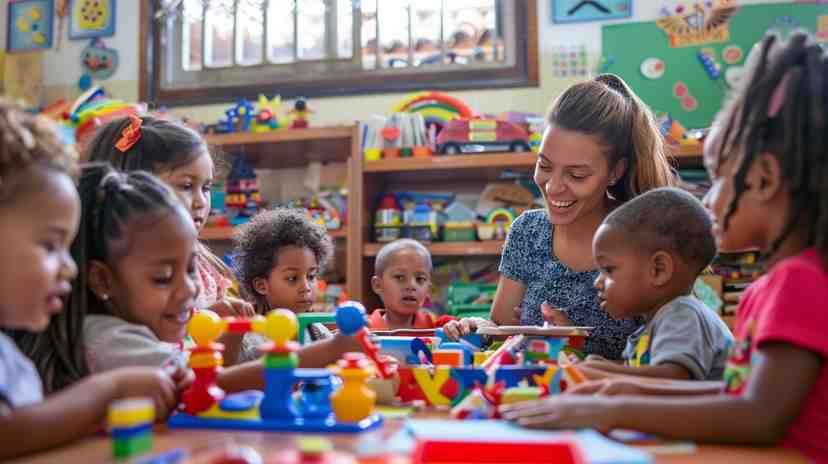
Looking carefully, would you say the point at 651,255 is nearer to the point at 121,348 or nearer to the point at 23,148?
the point at 121,348

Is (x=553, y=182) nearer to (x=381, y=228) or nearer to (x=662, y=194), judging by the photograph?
(x=662, y=194)

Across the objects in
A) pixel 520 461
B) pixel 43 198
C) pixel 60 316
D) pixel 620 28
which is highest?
pixel 620 28

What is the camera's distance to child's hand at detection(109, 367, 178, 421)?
808mm

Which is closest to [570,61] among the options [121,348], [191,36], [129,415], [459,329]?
[191,36]

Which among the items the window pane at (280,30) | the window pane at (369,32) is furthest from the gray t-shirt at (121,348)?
the window pane at (280,30)

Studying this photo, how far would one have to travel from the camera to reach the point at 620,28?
10.3 feet

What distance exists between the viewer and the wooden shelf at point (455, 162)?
284 centimetres

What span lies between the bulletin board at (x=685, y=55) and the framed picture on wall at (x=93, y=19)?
2.44 metres

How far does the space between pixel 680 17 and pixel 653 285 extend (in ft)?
7.57

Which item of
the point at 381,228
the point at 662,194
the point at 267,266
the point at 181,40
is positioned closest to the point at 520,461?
the point at 662,194

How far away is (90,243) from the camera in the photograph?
1.03 metres

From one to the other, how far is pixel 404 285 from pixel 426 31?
55.2 inches

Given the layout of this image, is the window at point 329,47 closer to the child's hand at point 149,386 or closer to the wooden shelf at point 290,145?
the wooden shelf at point 290,145

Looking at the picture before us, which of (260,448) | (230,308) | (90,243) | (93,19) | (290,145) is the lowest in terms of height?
(260,448)
